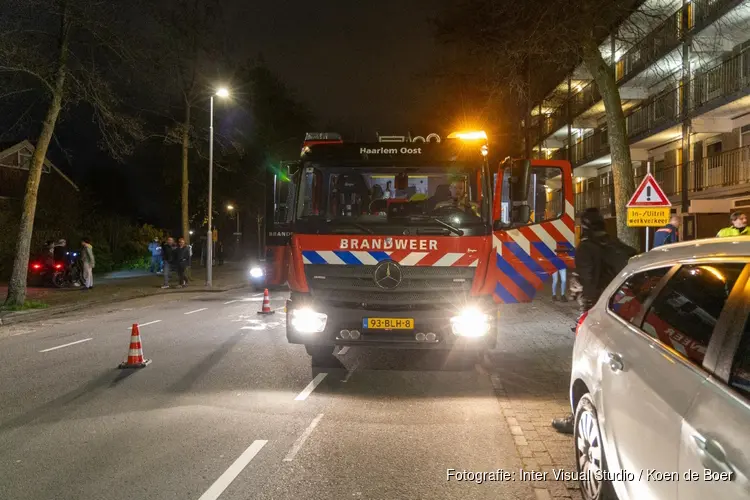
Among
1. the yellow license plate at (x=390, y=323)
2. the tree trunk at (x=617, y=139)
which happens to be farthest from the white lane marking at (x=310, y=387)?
the tree trunk at (x=617, y=139)

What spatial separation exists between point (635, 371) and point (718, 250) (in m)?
0.73

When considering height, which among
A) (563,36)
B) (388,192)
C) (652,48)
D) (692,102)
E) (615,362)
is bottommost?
(615,362)

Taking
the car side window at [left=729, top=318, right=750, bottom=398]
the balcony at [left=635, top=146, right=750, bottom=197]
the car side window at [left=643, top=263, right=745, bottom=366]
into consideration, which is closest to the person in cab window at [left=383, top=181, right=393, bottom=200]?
the car side window at [left=643, top=263, right=745, bottom=366]

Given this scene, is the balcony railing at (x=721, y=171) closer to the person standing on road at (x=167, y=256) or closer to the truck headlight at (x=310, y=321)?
the truck headlight at (x=310, y=321)

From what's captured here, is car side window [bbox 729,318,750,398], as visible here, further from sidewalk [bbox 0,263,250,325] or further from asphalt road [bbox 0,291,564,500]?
sidewalk [bbox 0,263,250,325]

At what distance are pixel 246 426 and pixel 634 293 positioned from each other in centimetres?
363

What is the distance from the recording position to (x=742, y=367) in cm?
232

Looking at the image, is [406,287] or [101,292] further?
[101,292]

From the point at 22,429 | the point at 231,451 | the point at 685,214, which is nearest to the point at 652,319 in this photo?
the point at 231,451

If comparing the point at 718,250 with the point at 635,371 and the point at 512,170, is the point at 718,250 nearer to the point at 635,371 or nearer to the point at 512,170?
the point at 635,371

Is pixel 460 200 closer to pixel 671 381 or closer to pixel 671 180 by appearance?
pixel 671 381

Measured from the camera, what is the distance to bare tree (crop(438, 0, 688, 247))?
46.9ft

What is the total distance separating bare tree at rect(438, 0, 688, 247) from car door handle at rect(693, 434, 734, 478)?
13349 mm

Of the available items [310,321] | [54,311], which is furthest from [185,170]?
[310,321]
